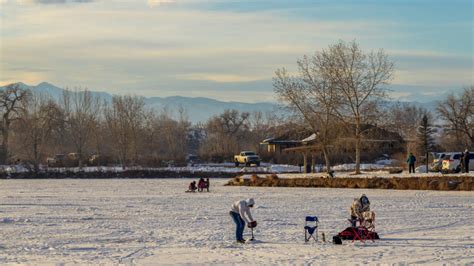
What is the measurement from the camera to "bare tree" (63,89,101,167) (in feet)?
337

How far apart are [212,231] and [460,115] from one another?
9709 centimetres

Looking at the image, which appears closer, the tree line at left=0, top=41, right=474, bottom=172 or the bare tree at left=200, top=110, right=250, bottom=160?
the tree line at left=0, top=41, right=474, bottom=172

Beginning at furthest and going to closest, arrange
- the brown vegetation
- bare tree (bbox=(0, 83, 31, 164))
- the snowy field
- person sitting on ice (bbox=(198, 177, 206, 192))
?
bare tree (bbox=(0, 83, 31, 164)) < person sitting on ice (bbox=(198, 177, 206, 192)) < the brown vegetation < the snowy field

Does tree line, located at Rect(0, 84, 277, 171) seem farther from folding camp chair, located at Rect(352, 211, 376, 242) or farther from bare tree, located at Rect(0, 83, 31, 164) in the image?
folding camp chair, located at Rect(352, 211, 376, 242)

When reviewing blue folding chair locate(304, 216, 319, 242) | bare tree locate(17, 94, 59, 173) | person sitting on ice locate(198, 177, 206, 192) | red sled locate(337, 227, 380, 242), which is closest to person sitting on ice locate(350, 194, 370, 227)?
red sled locate(337, 227, 380, 242)

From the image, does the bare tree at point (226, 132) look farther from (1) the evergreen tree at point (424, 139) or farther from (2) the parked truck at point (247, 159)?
(1) the evergreen tree at point (424, 139)

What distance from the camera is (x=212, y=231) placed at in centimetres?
2289

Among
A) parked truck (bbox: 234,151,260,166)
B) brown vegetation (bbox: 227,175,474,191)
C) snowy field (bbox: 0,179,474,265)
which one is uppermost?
parked truck (bbox: 234,151,260,166)

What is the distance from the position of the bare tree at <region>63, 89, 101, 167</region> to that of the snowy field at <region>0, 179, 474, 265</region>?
219 ft

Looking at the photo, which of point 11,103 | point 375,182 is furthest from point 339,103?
point 11,103

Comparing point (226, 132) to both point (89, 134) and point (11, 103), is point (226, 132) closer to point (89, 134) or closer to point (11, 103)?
point (89, 134)

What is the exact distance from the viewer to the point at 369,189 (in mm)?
46625

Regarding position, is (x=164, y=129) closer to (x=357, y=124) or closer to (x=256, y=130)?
(x=256, y=130)

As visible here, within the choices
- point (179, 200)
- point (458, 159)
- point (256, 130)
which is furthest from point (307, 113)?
point (256, 130)
